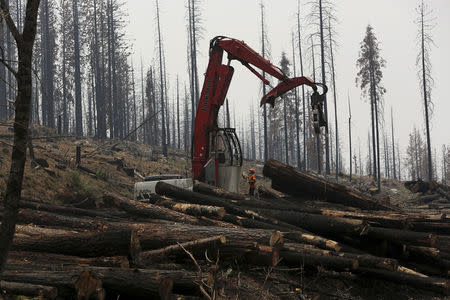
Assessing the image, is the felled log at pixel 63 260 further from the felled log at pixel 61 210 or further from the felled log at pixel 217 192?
the felled log at pixel 217 192

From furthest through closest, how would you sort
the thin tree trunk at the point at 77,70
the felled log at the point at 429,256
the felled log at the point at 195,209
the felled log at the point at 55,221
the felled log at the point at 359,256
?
the thin tree trunk at the point at 77,70 < the felled log at the point at 195,209 < the felled log at the point at 55,221 < the felled log at the point at 429,256 < the felled log at the point at 359,256

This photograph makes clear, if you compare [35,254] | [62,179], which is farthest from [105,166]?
[35,254]

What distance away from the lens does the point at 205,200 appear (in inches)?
382

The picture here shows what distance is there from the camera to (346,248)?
7449mm

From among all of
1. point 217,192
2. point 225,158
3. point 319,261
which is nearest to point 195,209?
point 217,192

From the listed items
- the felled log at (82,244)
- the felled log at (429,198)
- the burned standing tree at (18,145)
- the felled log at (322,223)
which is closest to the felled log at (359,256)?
the felled log at (322,223)

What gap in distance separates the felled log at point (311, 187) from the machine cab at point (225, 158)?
1057mm

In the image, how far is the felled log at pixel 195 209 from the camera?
854cm

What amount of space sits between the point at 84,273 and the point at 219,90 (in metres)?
8.69

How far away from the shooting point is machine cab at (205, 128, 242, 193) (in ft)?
39.5

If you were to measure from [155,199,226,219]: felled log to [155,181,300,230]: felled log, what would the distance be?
34 cm

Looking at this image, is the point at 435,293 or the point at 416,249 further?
the point at 416,249

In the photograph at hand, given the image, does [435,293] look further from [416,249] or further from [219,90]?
[219,90]

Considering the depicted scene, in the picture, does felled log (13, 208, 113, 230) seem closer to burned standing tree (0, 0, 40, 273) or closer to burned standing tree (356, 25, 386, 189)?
burned standing tree (0, 0, 40, 273)
